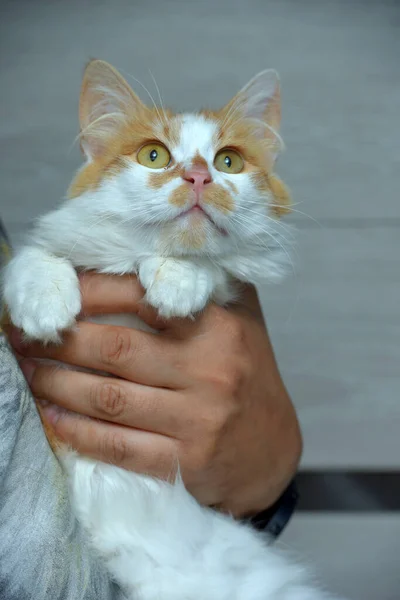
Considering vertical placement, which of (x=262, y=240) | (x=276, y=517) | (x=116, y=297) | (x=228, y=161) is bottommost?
(x=276, y=517)

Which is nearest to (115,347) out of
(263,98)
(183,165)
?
(183,165)

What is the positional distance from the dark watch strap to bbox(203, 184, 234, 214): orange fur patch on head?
1.92 ft

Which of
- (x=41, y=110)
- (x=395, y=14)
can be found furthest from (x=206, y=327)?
(x=395, y=14)

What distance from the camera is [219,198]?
896 millimetres

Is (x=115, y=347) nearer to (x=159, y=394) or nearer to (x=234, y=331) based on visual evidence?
(x=159, y=394)

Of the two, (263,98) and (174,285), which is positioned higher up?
(263,98)

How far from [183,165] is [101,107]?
11.1 inches

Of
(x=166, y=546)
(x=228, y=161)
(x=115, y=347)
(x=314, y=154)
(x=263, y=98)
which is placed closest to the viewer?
(x=166, y=546)

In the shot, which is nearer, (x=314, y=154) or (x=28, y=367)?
(x=28, y=367)

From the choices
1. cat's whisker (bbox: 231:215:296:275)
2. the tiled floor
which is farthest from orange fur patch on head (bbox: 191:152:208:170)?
the tiled floor

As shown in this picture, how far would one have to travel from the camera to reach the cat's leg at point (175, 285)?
2.81ft

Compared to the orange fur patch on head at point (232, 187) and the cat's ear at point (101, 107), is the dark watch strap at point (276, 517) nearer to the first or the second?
the orange fur patch on head at point (232, 187)

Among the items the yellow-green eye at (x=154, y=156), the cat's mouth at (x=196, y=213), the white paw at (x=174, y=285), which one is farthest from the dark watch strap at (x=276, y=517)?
the yellow-green eye at (x=154, y=156)

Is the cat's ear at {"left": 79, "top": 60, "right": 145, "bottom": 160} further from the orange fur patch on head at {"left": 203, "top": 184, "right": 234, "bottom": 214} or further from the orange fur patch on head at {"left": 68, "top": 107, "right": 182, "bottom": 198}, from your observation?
the orange fur patch on head at {"left": 203, "top": 184, "right": 234, "bottom": 214}
